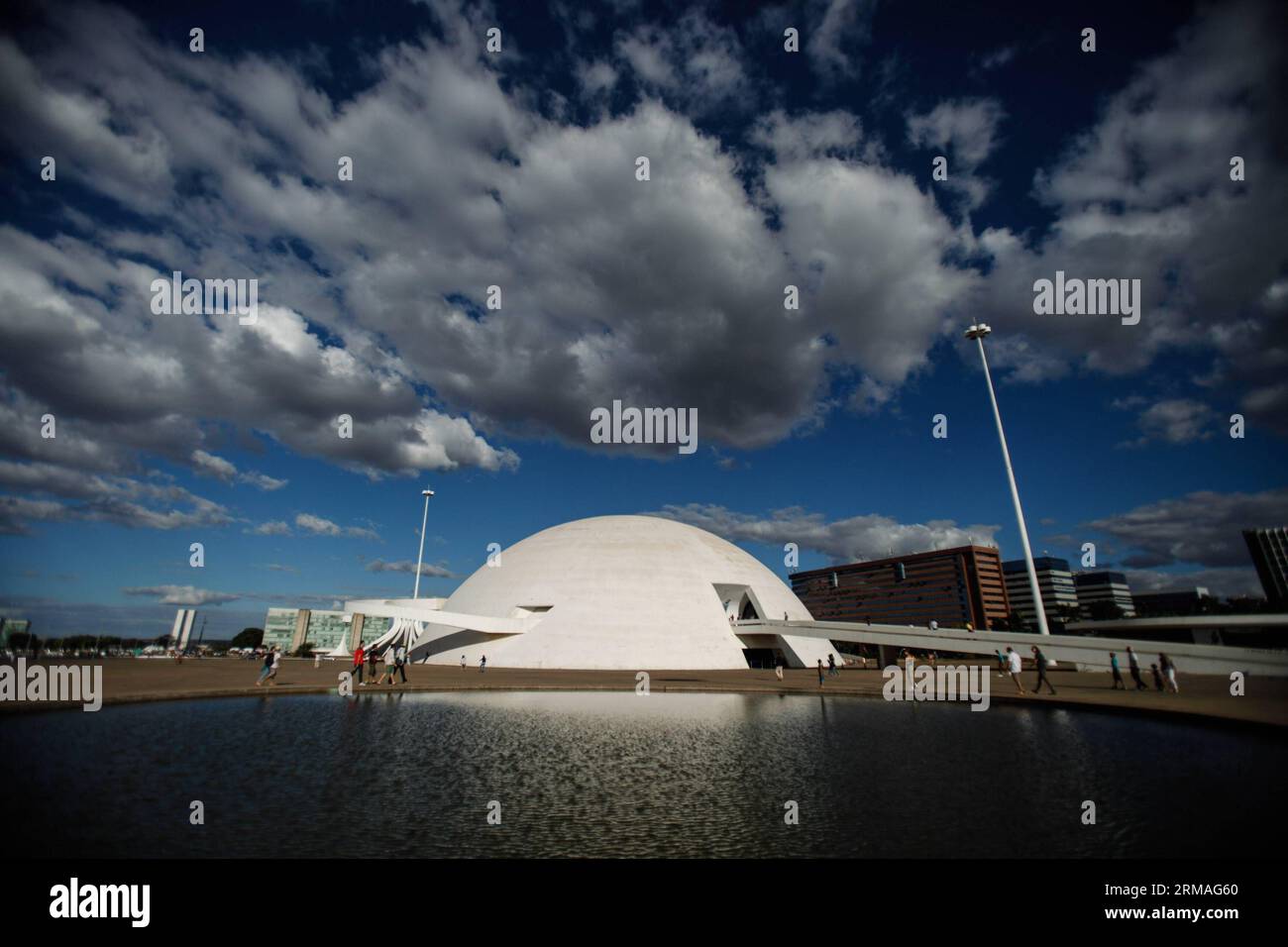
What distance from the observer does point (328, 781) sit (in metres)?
9.13

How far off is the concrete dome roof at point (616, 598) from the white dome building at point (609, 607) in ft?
0.28

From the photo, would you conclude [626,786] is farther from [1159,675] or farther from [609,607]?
[609,607]

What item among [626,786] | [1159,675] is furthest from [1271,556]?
[626,786]

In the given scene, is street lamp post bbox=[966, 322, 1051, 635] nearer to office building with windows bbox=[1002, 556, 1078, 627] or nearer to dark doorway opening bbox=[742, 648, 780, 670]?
dark doorway opening bbox=[742, 648, 780, 670]

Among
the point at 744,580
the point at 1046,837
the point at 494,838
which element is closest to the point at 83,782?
the point at 494,838

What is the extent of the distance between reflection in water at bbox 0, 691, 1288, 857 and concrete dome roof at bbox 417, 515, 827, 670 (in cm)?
2458

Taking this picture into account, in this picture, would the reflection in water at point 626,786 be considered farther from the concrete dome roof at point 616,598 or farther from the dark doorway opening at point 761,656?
the dark doorway opening at point 761,656

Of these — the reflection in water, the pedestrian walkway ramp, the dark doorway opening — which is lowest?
the dark doorway opening

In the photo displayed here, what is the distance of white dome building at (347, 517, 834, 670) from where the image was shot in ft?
133

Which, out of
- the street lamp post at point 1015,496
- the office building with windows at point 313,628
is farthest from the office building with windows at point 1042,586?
the office building with windows at point 313,628

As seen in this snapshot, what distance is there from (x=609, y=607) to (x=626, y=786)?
111 feet

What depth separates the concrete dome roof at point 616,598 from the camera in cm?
4044

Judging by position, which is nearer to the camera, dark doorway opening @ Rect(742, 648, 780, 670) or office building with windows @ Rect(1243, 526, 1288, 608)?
dark doorway opening @ Rect(742, 648, 780, 670)

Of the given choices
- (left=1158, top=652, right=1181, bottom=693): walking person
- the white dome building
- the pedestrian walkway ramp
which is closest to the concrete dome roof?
the white dome building
